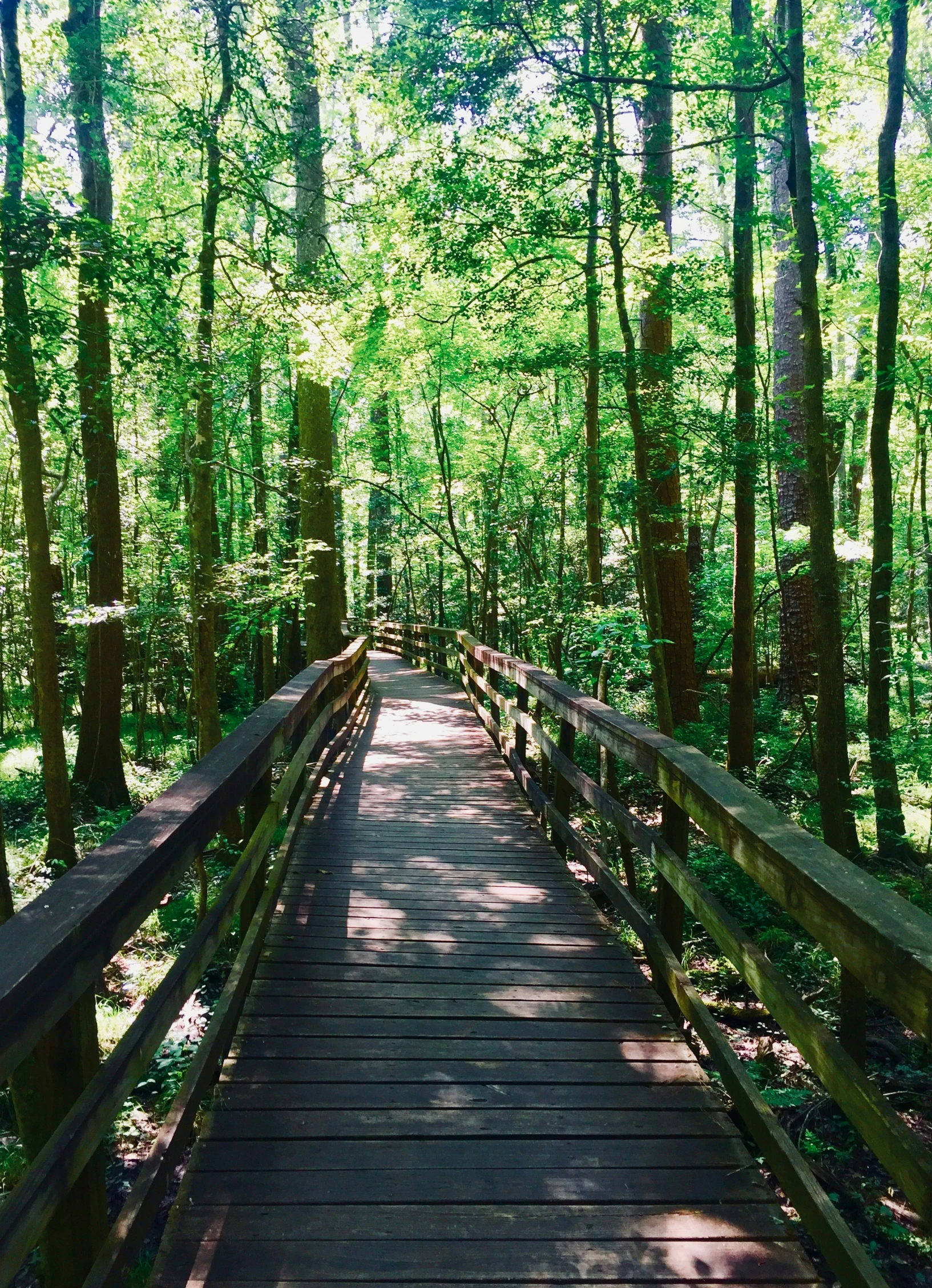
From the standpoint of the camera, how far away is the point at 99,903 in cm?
165

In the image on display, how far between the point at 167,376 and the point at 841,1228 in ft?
23.9

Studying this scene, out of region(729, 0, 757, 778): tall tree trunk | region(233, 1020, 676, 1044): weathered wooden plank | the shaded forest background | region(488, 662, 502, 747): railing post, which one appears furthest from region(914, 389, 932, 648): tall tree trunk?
region(233, 1020, 676, 1044): weathered wooden plank

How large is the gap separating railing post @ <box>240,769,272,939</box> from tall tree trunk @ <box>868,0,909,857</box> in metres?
5.86

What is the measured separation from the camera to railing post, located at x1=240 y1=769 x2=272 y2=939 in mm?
3309

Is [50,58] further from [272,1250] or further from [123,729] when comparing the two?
[123,729]

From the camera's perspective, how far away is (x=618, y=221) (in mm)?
6844

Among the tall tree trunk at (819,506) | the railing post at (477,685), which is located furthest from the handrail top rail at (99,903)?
the railing post at (477,685)

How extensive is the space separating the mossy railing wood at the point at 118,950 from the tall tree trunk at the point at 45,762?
0.26 feet

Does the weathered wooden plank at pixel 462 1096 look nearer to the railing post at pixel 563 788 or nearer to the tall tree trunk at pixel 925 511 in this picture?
the railing post at pixel 563 788

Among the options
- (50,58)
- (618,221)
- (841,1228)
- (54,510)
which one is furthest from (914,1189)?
(54,510)

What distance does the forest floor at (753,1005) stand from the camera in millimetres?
3994

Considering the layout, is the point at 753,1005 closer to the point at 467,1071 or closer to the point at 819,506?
the point at 819,506

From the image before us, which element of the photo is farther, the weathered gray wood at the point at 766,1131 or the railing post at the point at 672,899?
the railing post at the point at 672,899

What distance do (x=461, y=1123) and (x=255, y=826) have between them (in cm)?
144
